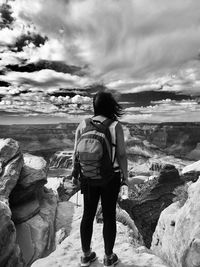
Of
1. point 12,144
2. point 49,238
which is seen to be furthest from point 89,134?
point 12,144

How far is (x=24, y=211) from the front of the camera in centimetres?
1756

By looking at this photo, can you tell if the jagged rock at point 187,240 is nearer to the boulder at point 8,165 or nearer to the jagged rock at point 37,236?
the jagged rock at point 37,236

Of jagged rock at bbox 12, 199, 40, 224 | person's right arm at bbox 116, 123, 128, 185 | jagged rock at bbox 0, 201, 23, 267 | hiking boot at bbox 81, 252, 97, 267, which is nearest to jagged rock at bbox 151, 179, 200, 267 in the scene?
hiking boot at bbox 81, 252, 97, 267

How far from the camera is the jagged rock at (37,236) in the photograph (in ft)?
47.0

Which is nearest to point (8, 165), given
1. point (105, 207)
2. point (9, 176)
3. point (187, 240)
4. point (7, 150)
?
point (9, 176)

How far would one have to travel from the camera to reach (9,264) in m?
9.16

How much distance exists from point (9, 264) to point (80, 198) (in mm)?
18577

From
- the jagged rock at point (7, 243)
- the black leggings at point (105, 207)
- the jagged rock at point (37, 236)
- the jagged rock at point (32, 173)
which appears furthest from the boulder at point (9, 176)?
the black leggings at point (105, 207)

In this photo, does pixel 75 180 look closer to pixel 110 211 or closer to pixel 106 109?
pixel 110 211

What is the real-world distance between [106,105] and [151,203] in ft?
117

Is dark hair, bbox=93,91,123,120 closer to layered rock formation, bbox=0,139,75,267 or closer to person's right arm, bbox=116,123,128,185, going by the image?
person's right arm, bbox=116,123,128,185

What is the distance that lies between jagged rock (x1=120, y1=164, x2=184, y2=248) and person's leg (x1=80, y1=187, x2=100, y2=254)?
1685cm

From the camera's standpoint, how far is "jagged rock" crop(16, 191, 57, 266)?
14312 mm

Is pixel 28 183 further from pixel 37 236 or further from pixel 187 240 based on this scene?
pixel 187 240
